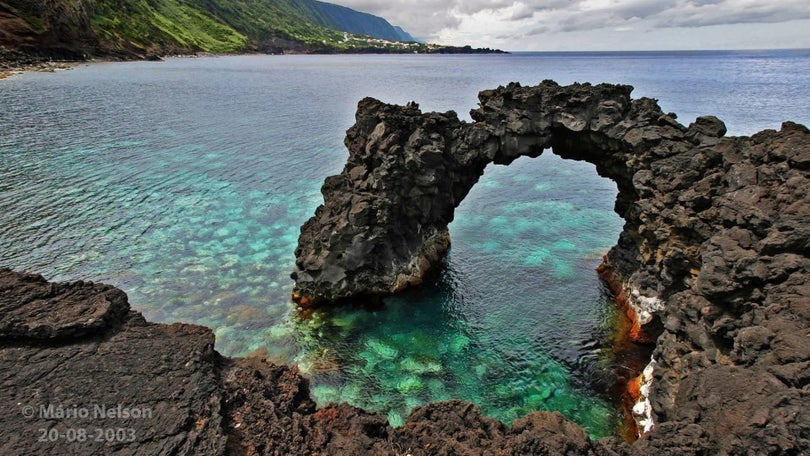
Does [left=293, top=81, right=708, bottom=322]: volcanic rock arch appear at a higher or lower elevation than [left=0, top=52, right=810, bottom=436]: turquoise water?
higher

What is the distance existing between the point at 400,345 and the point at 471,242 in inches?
636

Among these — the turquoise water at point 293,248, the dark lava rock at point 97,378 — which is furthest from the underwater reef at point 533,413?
the turquoise water at point 293,248

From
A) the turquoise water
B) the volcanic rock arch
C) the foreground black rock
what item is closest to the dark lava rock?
the foreground black rock

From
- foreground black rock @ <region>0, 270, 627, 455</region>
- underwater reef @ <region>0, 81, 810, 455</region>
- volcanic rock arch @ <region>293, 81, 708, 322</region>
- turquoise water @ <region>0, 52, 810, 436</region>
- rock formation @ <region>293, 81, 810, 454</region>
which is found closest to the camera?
foreground black rock @ <region>0, 270, 627, 455</region>

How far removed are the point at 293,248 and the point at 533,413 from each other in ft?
94.6

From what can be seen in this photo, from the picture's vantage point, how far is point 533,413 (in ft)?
48.6

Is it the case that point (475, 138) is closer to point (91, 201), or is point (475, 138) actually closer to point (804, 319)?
point (804, 319)

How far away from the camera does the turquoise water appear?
26.2 meters

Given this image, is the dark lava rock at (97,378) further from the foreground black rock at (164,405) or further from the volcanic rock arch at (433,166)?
the volcanic rock arch at (433,166)

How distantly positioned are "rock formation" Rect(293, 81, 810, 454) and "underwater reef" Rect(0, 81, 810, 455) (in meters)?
0.09

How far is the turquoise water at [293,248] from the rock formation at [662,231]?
11.2ft

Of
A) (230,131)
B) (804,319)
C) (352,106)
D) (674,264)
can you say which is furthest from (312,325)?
(352,106)

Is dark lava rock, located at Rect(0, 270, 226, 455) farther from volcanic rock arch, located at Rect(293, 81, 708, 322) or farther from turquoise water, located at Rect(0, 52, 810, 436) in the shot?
volcanic rock arch, located at Rect(293, 81, 708, 322)

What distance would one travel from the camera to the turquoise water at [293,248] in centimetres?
2616
